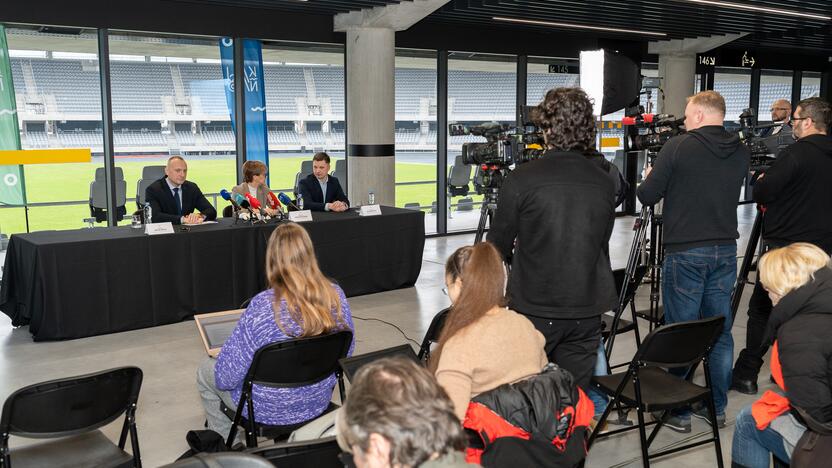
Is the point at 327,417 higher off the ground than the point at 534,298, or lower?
lower

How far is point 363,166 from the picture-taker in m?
8.61

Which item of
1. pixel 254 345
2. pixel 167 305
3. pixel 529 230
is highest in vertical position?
pixel 529 230

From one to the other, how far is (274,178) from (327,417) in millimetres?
7333

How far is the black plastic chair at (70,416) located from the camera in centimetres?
227

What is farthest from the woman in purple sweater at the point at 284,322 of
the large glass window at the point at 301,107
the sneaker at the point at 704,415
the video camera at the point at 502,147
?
the large glass window at the point at 301,107

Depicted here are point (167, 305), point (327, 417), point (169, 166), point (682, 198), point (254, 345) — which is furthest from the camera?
point (169, 166)

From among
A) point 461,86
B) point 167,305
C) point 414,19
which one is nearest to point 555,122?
point 167,305

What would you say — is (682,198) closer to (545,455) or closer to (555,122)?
(555,122)

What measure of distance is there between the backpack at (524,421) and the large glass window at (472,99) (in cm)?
803

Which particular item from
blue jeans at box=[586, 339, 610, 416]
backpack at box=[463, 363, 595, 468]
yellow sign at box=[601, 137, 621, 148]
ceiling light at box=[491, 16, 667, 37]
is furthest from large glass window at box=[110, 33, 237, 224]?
backpack at box=[463, 363, 595, 468]

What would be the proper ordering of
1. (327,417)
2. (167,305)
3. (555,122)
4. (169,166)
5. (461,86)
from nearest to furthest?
1. (327,417)
2. (555,122)
3. (167,305)
4. (169,166)
5. (461,86)

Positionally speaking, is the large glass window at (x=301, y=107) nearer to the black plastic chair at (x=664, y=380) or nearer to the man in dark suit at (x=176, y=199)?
the man in dark suit at (x=176, y=199)

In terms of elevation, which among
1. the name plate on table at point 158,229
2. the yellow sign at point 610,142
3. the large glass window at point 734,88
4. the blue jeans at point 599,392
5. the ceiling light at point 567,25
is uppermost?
the ceiling light at point 567,25

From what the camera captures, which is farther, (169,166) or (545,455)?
(169,166)
